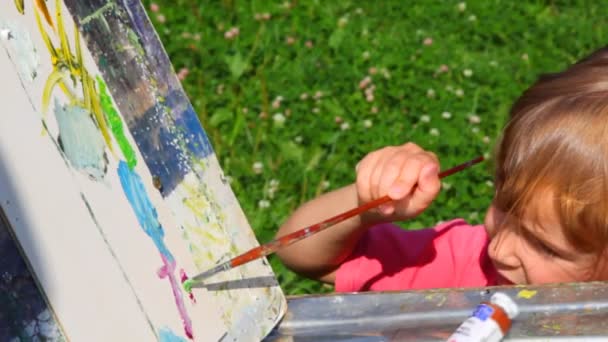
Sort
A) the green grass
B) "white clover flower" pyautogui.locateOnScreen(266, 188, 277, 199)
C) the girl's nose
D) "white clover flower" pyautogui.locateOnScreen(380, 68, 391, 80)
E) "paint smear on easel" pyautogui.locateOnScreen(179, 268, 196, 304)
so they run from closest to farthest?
"paint smear on easel" pyautogui.locateOnScreen(179, 268, 196, 304), the girl's nose, "white clover flower" pyautogui.locateOnScreen(266, 188, 277, 199), the green grass, "white clover flower" pyautogui.locateOnScreen(380, 68, 391, 80)

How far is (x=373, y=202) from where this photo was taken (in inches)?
64.8

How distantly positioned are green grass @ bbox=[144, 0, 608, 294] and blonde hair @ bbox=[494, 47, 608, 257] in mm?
1265

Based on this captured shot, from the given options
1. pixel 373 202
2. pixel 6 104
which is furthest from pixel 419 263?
pixel 6 104

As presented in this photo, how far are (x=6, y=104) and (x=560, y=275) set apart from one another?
0.89 metres

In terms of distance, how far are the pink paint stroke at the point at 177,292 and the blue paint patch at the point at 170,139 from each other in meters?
0.11

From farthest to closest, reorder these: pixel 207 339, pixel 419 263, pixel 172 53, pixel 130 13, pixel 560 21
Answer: pixel 560 21, pixel 172 53, pixel 419 263, pixel 130 13, pixel 207 339

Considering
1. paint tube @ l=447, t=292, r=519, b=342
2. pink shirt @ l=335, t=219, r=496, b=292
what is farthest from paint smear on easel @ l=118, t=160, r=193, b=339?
pink shirt @ l=335, t=219, r=496, b=292

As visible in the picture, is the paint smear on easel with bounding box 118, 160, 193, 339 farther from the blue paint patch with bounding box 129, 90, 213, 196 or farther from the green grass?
the green grass

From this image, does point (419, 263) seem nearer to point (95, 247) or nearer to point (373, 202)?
point (373, 202)

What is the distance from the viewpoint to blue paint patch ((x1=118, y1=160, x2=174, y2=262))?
4.72ft

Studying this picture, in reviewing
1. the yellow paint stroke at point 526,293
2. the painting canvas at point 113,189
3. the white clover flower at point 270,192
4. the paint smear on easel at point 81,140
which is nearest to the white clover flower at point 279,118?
the white clover flower at point 270,192

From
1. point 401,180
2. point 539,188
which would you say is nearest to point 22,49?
point 401,180

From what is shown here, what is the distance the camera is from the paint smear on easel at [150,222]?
4.72 feet

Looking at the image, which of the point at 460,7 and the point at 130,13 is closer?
the point at 130,13
